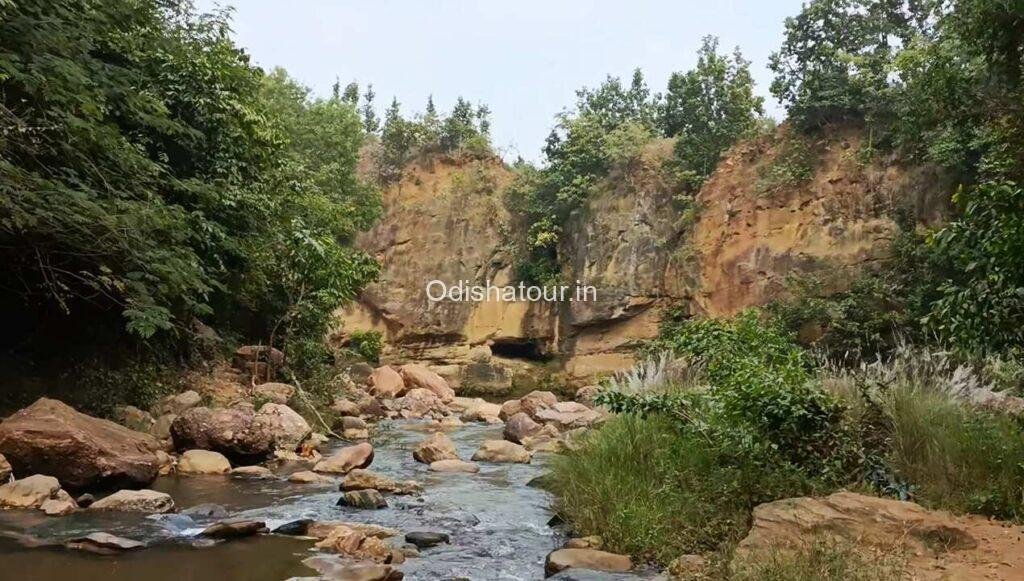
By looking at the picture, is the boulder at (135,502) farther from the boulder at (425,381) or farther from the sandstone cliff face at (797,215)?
the sandstone cliff face at (797,215)

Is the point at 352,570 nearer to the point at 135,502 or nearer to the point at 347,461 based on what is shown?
the point at 135,502

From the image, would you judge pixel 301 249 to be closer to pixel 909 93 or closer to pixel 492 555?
pixel 492 555

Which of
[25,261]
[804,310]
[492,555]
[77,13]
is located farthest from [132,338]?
[804,310]

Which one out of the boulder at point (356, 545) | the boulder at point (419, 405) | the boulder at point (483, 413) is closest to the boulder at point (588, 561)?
the boulder at point (356, 545)

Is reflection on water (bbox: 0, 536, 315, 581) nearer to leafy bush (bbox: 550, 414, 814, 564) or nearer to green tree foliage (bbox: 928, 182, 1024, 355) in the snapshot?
leafy bush (bbox: 550, 414, 814, 564)

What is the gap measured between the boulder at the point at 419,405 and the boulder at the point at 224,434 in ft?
23.2

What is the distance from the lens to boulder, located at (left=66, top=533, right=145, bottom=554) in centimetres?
446

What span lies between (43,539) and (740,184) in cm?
1830

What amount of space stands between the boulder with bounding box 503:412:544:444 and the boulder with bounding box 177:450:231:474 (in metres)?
4.61

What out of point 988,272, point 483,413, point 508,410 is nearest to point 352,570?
point 988,272

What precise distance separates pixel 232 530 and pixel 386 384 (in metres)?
13.0

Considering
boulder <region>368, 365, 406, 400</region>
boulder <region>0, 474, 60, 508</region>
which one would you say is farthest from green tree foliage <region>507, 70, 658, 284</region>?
boulder <region>0, 474, 60, 508</region>

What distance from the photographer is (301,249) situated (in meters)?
12.1

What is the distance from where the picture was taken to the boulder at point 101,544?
446 cm
